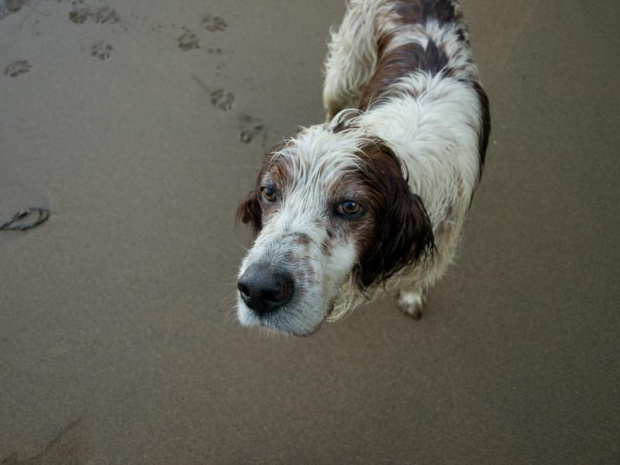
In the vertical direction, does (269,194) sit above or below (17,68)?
above

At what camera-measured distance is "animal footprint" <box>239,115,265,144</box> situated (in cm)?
402

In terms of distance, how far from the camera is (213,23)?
468 centimetres

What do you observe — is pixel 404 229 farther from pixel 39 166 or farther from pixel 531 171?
pixel 39 166

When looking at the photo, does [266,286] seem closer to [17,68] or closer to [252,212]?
[252,212]

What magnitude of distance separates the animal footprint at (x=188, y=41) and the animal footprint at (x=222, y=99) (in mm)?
666

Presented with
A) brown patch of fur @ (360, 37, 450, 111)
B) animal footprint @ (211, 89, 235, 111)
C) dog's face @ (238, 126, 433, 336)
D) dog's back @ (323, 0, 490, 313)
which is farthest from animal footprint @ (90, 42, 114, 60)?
dog's face @ (238, 126, 433, 336)

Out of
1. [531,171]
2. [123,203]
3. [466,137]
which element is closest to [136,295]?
[123,203]

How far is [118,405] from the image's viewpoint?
2951 millimetres

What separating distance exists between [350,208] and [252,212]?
705 mm

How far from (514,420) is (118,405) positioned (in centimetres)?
265

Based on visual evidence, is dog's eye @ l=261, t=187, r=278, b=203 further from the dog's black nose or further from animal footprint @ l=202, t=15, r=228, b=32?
animal footprint @ l=202, t=15, r=228, b=32

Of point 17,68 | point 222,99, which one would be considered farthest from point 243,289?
point 17,68

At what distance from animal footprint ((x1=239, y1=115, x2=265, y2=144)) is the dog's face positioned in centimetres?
180

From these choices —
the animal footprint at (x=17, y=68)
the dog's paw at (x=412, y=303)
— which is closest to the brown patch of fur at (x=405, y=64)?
the dog's paw at (x=412, y=303)
